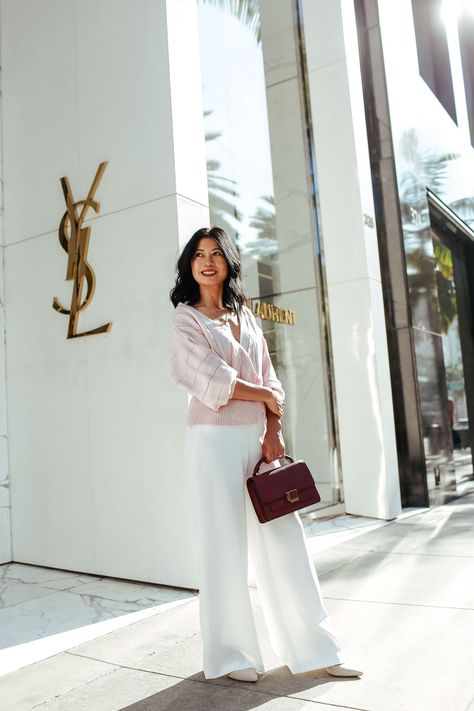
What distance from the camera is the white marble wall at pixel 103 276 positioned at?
4.21m

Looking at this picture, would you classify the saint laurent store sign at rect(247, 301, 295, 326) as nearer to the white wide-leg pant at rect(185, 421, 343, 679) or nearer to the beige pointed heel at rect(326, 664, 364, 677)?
the white wide-leg pant at rect(185, 421, 343, 679)

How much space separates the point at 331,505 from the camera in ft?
21.0

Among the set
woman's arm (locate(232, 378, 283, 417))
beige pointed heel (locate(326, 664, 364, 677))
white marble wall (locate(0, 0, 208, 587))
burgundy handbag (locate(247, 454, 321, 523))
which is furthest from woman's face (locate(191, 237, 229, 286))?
beige pointed heel (locate(326, 664, 364, 677))

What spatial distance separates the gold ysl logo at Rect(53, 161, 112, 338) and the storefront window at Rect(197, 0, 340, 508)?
1267mm

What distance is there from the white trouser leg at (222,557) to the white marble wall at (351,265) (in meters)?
3.85

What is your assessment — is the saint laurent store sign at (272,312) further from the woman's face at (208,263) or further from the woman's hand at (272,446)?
the woman's hand at (272,446)

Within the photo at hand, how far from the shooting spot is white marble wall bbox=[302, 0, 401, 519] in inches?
248

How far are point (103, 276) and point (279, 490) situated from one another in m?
2.46

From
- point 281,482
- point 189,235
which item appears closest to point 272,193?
point 189,235

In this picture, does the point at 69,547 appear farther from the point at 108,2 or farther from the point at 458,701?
the point at 108,2

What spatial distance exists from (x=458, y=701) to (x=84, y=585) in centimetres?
272

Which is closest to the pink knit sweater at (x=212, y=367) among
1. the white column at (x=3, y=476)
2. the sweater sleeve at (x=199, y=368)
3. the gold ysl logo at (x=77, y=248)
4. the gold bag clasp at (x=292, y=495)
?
the sweater sleeve at (x=199, y=368)

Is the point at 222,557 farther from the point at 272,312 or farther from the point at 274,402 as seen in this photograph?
the point at 272,312

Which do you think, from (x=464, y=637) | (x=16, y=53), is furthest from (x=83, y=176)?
(x=464, y=637)
